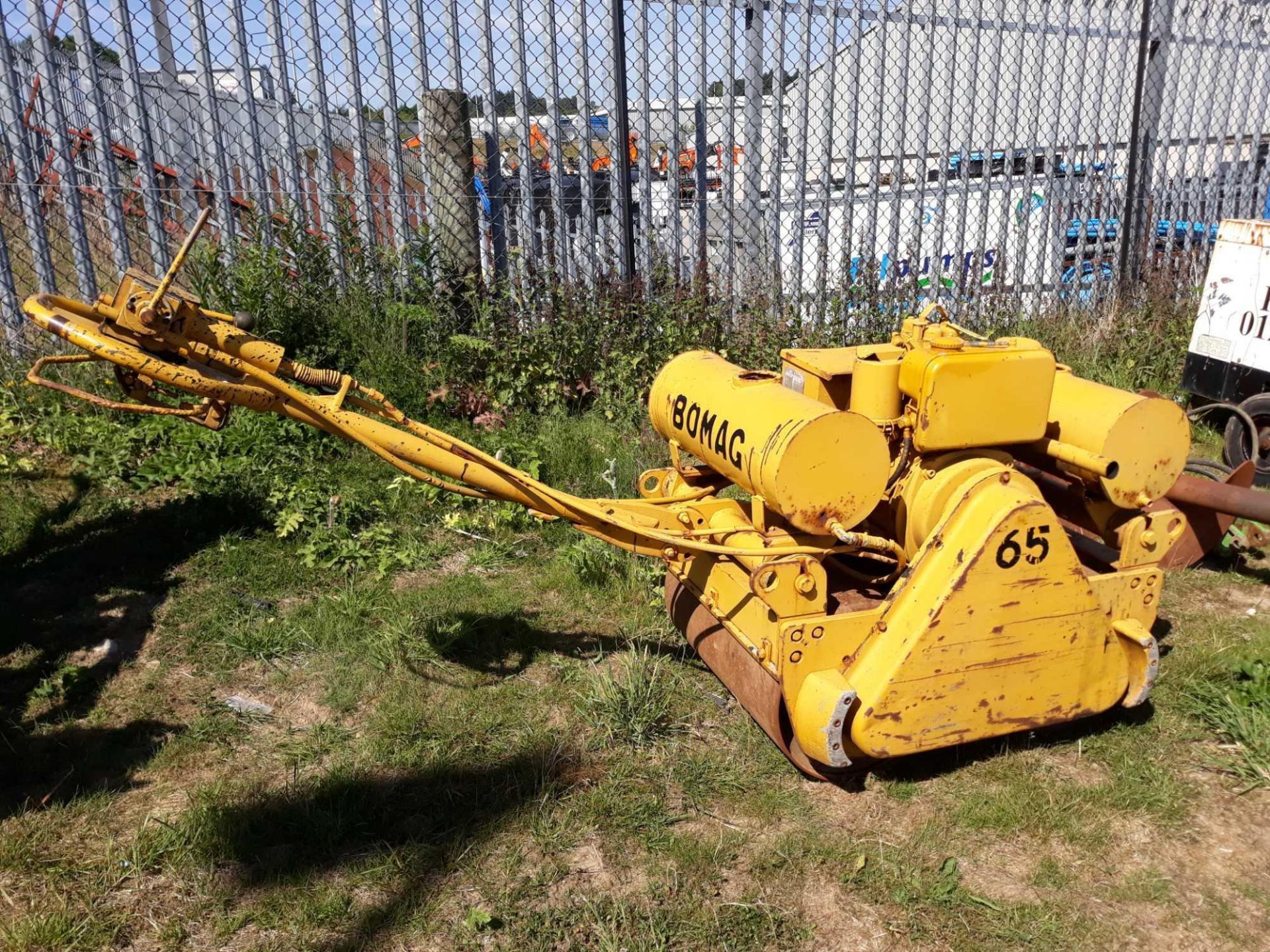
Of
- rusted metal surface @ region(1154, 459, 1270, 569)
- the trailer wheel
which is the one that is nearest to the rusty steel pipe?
rusted metal surface @ region(1154, 459, 1270, 569)

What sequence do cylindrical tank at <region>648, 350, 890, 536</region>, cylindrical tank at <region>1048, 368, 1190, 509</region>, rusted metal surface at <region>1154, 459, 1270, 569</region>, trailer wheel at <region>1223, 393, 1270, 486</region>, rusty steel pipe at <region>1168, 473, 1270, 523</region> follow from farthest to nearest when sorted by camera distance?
trailer wheel at <region>1223, 393, 1270, 486</region> → rusted metal surface at <region>1154, 459, 1270, 569</region> → rusty steel pipe at <region>1168, 473, 1270, 523</region> → cylindrical tank at <region>1048, 368, 1190, 509</region> → cylindrical tank at <region>648, 350, 890, 536</region>

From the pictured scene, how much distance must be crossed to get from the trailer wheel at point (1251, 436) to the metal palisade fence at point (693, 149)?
2.19m

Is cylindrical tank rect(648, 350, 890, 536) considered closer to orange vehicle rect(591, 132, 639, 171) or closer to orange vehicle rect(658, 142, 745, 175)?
orange vehicle rect(591, 132, 639, 171)

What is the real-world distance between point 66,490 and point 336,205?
2.24 m

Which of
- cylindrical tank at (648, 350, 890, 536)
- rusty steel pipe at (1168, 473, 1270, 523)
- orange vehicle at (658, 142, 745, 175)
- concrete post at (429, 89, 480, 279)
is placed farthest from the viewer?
orange vehicle at (658, 142, 745, 175)

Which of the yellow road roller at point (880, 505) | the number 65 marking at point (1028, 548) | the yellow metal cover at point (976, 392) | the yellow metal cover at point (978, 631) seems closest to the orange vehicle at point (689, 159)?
the yellow road roller at point (880, 505)

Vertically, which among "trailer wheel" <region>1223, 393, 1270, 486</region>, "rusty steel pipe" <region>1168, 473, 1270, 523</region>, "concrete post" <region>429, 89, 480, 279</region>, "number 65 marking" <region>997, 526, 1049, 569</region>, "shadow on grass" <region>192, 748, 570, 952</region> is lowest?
"shadow on grass" <region>192, 748, 570, 952</region>

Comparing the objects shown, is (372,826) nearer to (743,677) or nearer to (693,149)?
(743,677)

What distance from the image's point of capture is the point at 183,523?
4.75m

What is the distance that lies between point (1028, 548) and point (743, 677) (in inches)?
38.8

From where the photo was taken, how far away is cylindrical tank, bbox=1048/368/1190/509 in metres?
3.27

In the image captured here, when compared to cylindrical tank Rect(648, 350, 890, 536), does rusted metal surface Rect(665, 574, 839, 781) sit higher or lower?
lower

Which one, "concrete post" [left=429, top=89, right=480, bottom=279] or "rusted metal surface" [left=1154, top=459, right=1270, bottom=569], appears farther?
"concrete post" [left=429, top=89, right=480, bottom=279]

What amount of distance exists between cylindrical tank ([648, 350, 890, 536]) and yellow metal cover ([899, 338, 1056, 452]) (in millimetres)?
214
